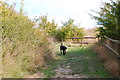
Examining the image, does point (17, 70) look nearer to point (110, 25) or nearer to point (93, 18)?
point (110, 25)

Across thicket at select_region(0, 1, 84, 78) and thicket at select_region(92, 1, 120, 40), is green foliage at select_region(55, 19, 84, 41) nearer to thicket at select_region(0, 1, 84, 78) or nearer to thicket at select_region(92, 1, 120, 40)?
thicket at select_region(92, 1, 120, 40)

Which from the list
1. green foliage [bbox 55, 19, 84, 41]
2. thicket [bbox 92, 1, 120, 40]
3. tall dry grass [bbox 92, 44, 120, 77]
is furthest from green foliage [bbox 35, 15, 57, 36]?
green foliage [bbox 55, 19, 84, 41]

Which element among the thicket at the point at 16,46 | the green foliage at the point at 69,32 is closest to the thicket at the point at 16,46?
the thicket at the point at 16,46

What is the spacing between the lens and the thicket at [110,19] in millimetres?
6646

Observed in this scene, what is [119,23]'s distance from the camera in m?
6.43

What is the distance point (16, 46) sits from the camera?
16.5 feet

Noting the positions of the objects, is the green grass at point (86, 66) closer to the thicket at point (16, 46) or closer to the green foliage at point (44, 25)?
the thicket at point (16, 46)

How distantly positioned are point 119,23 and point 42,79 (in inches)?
160

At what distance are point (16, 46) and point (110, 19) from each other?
15.8 ft

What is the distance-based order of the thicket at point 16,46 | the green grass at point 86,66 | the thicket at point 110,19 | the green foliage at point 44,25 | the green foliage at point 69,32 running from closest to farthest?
the thicket at point 16,46, the green grass at point 86,66, the thicket at point 110,19, the green foliage at point 44,25, the green foliage at point 69,32

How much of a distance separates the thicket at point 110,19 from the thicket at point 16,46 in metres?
3.70

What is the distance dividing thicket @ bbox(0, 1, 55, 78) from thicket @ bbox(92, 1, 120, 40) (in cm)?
370

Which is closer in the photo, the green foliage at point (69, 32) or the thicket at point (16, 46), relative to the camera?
the thicket at point (16, 46)

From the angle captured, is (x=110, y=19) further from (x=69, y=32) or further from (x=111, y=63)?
(x=69, y=32)
